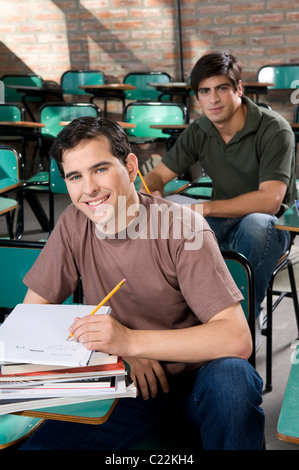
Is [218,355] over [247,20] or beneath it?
beneath

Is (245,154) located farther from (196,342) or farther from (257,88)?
(257,88)

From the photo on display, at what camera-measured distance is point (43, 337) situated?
3.18ft

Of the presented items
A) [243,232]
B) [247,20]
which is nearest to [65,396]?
[243,232]

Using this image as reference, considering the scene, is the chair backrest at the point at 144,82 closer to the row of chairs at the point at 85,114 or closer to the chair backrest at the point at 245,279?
the row of chairs at the point at 85,114

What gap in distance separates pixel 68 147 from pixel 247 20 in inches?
200

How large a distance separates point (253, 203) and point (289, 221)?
244 millimetres

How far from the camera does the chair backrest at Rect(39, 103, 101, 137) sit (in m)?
4.34

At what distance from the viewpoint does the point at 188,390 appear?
1183 millimetres

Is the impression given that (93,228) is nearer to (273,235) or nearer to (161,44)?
(273,235)

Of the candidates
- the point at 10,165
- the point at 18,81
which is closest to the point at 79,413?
the point at 10,165

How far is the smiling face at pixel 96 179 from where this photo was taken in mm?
1186

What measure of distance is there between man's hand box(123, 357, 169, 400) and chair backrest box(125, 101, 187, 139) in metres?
3.34

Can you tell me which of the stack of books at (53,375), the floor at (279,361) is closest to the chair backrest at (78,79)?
the floor at (279,361)

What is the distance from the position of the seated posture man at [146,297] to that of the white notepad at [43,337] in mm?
43
